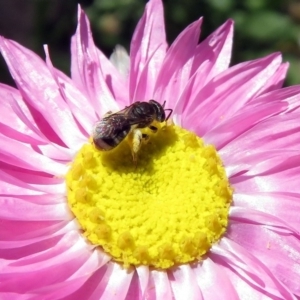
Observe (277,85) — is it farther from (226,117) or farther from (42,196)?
(42,196)

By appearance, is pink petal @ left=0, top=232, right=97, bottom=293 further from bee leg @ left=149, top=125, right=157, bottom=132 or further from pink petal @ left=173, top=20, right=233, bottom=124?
pink petal @ left=173, top=20, right=233, bottom=124

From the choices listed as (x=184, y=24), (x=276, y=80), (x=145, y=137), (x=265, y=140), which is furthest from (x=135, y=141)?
(x=184, y=24)

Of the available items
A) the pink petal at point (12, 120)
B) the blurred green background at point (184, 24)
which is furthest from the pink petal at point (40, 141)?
the blurred green background at point (184, 24)

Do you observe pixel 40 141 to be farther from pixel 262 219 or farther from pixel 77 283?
pixel 262 219

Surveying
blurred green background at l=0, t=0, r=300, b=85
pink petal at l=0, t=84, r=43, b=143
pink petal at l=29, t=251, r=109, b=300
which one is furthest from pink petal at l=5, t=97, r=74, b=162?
blurred green background at l=0, t=0, r=300, b=85

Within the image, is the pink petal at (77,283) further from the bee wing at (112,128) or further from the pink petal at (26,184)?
the bee wing at (112,128)

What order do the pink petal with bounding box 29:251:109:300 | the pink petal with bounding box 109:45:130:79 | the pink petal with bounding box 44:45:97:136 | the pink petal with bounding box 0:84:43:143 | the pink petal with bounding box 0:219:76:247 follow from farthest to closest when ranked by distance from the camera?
the pink petal with bounding box 109:45:130:79 < the pink petal with bounding box 44:45:97:136 < the pink petal with bounding box 0:84:43:143 < the pink petal with bounding box 0:219:76:247 < the pink petal with bounding box 29:251:109:300
